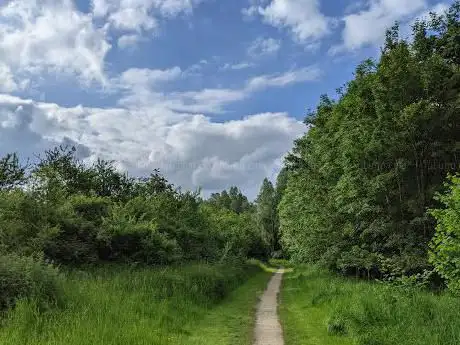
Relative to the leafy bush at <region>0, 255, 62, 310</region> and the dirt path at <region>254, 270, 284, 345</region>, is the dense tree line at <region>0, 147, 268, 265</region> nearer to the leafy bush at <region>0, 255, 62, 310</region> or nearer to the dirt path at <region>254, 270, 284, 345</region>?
the leafy bush at <region>0, 255, 62, 310</region>

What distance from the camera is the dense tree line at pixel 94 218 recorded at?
732 inches

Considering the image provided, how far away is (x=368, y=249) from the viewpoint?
26391mm

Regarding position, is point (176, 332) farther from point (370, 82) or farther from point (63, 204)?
point (370, 82)

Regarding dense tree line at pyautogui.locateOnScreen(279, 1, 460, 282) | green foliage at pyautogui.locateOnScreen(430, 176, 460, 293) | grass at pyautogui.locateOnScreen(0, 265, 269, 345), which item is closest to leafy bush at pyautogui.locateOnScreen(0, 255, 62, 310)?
grass at pyautogui.locateOnScreen(0, 265, 269, 345)

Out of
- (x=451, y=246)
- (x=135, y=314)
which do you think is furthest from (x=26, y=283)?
(x=451, y=246)

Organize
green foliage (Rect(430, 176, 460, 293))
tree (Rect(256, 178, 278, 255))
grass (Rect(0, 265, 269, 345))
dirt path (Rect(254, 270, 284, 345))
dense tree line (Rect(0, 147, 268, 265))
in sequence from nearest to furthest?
grass (Rect(0, 265, 269, 345)), dirt path (Rect(254, 270, 284, 345)), green foliage (Rect(430, 176, 460, 293)), dense tree line (Rect(0, 147, 268, 265)), tree (Rect(256, 178, 278, 255))

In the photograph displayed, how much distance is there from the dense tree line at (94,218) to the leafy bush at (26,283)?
2.75m

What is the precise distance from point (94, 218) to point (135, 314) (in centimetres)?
1157

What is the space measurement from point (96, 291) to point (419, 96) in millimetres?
19147

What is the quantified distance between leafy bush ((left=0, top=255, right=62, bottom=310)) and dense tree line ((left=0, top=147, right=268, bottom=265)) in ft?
9.01

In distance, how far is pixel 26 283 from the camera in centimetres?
1136

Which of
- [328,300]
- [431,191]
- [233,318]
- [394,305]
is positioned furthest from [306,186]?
[394,305]

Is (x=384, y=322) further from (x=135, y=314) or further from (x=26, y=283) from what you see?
(x=26, y=283)

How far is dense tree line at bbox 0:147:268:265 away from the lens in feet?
61.0
